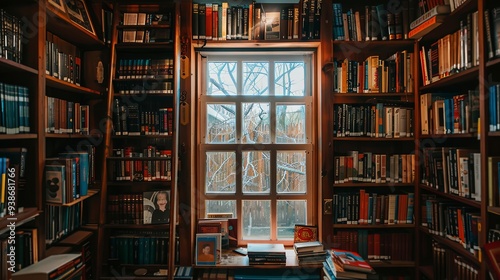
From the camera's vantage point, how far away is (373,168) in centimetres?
231

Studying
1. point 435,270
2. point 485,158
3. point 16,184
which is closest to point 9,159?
point 16,184

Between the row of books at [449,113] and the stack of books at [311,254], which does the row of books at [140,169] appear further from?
the row of books at [449,113]

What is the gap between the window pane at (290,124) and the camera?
2633 mm

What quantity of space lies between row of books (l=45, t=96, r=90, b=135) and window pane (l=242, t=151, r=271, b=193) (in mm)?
1381

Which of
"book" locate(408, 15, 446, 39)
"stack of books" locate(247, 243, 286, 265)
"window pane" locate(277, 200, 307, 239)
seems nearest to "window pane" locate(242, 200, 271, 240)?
"window pane" locate(277, 200, 307, 239)

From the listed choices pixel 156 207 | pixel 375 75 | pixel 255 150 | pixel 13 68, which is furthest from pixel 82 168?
pixel 375 75

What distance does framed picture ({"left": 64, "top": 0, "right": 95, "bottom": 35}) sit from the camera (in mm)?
1943

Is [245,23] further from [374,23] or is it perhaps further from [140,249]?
[140,249]

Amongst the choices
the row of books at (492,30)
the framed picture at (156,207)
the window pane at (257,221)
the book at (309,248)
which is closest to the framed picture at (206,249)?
the framed picture at (156,207)

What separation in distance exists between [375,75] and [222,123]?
1414mm

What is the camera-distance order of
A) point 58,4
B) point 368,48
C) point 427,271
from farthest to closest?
point 368,48 < point 427,271 < point 58,4

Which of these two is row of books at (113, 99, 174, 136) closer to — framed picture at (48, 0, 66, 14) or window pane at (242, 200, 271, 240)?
framed picture at (48, 0, 66, 14)

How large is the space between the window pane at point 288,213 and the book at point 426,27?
169 cm

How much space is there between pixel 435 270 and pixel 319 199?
0.97 metres
